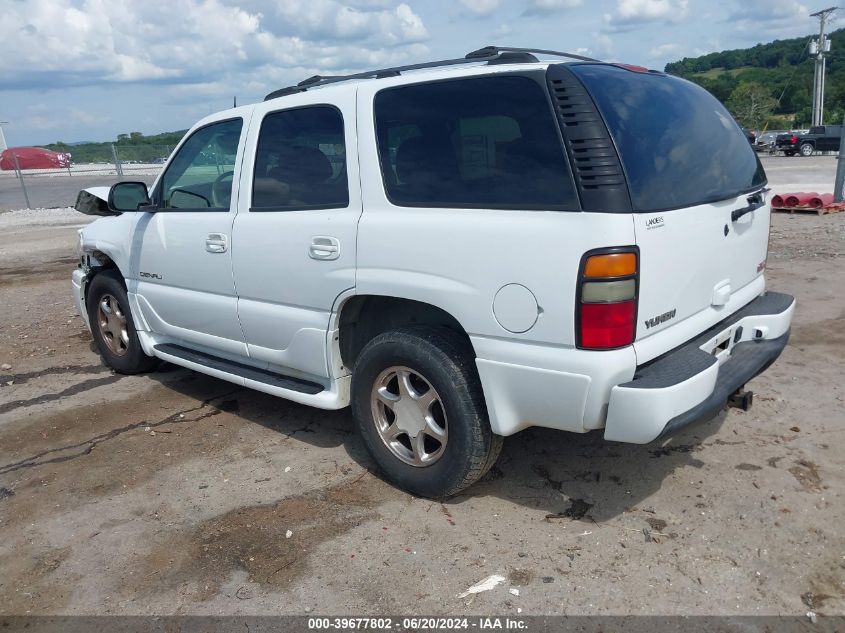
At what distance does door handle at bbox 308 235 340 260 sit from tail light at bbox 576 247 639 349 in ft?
4.46

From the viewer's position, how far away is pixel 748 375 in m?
3.36

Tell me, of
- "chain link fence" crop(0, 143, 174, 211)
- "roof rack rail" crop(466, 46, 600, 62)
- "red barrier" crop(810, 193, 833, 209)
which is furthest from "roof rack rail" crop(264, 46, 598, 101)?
"chain link fence" crop(0, 143, 174, 211)

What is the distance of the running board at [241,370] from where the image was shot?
401cm

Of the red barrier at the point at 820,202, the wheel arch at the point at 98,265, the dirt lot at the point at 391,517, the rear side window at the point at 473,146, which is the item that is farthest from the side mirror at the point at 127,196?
the red barrier at the point at 820,202

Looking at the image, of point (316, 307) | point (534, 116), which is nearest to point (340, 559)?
point (316, 307)

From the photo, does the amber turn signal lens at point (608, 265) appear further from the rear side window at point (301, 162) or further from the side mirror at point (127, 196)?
the side mirror at point (127, 196)

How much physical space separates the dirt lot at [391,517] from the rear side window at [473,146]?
155cm

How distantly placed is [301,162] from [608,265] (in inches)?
76.7

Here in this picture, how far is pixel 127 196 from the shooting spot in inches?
195

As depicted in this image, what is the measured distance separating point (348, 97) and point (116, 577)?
256 centimetres

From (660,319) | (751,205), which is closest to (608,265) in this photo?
(660,319)

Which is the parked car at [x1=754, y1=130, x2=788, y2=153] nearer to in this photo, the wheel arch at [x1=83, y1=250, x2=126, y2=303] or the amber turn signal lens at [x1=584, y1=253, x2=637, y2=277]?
the wheel arch at [x1=83, y1=250, x2=126, y2=303]

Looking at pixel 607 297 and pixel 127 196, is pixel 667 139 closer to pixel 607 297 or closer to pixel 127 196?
pixel 607 297

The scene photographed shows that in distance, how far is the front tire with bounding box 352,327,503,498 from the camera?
3.20 meters
